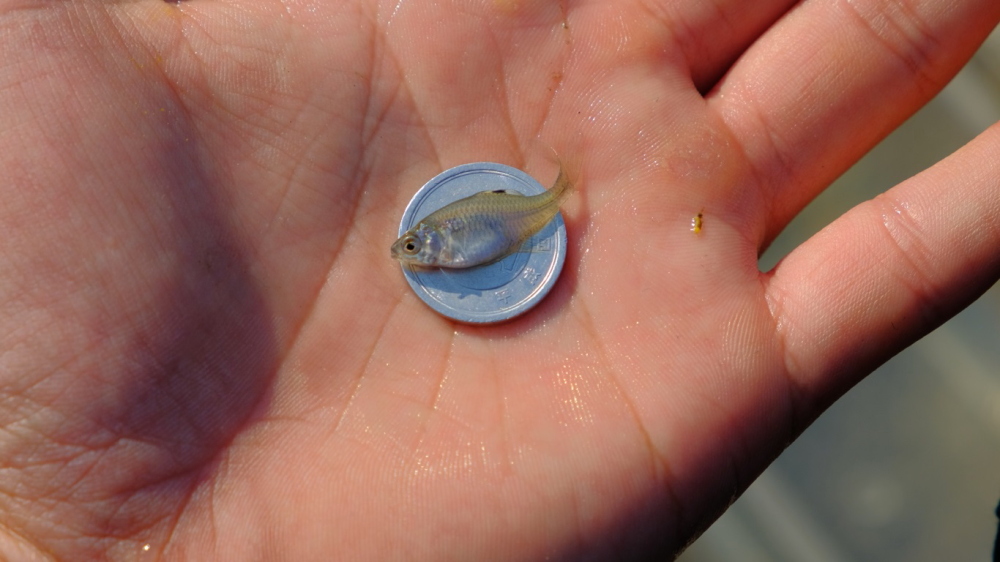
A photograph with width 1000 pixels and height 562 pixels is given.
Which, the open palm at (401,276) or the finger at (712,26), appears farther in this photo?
the finger at (712,26)

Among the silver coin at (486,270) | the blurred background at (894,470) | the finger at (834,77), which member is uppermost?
Answer: the finger at (834,77)

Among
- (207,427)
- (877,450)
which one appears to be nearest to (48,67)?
(207,427)

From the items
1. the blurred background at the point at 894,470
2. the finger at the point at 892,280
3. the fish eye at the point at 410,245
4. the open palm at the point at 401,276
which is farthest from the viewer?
the blurred background at the point at 894,470

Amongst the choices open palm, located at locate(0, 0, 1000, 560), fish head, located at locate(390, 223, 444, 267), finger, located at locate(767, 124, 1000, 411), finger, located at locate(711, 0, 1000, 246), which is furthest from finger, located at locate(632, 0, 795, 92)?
fish head, located at locate(390, 223, 444, 267)

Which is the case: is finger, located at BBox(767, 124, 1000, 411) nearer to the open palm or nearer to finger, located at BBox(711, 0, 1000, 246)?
the open palm

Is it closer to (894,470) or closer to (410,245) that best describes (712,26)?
(410,245)

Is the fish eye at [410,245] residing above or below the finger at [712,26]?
below

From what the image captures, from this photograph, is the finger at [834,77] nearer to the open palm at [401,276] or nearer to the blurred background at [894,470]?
the open palm at [401,276]

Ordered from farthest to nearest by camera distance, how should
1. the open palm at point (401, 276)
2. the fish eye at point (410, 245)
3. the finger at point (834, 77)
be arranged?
1. the finger at point (834, 77)
2. the fish eye at point (410, 245)
3. the open palm at point (401, 276)

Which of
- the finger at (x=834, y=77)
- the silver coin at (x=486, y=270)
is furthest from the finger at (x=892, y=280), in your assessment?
the silver coin at (x=486, y=270)
